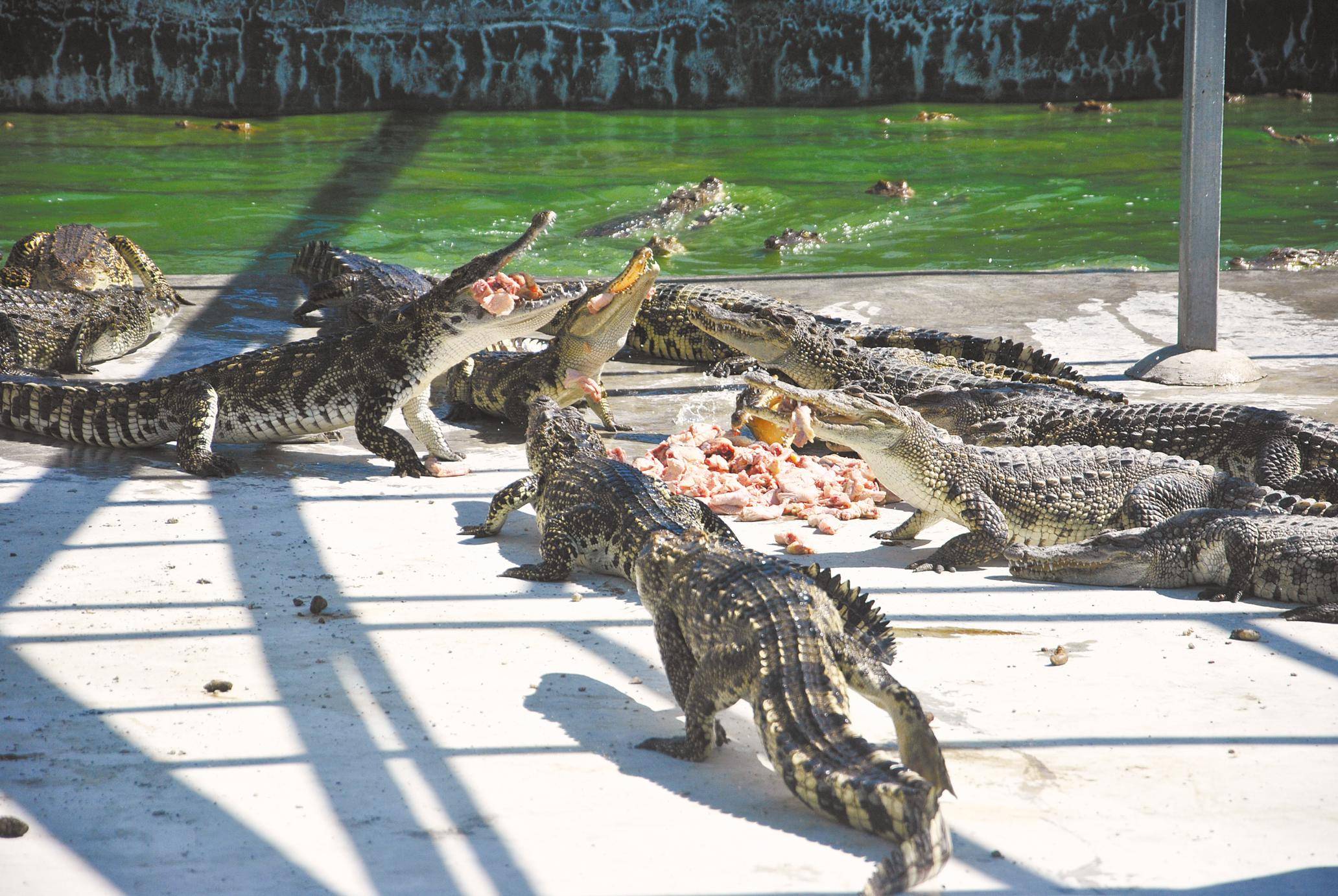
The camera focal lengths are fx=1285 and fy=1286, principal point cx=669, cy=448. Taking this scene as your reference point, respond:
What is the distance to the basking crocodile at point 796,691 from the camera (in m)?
2.42

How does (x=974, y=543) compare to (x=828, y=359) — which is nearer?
(x=974, y=543)

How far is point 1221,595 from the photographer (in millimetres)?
3936

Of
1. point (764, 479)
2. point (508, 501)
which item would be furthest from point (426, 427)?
point (764, 479)

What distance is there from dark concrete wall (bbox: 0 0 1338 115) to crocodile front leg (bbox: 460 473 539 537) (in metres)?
15.6

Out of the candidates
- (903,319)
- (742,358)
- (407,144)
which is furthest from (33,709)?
(407,144)

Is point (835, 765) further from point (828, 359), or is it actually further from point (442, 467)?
point (828, 359)

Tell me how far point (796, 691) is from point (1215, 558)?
6.30ft

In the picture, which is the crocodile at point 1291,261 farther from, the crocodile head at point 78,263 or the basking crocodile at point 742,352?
the crocodile head at point 78,263

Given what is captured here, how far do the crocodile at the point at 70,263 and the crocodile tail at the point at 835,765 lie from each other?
6673 millimetres

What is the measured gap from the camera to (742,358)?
24.6 feet

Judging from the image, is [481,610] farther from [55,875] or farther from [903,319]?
[903,319]

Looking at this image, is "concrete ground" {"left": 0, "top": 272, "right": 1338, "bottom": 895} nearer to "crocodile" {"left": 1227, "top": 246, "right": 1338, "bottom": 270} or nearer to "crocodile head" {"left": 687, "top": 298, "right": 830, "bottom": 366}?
"crocodile head" {"left": 687, "top": 298, "right": 830, "bottom": 366}

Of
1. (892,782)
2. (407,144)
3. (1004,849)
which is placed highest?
(407,144)

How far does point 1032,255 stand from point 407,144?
9.02 m
